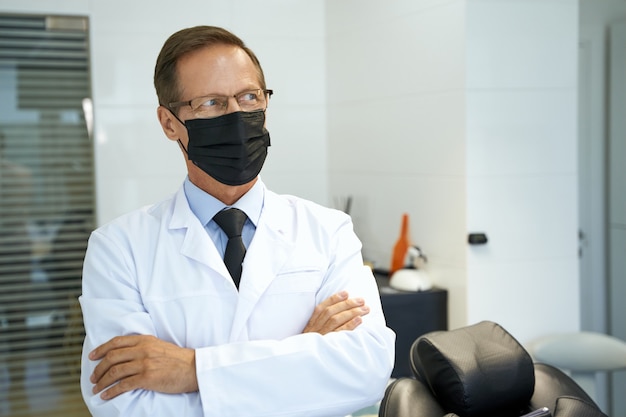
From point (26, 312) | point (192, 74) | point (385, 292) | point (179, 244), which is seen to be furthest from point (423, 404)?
point (26, 312)

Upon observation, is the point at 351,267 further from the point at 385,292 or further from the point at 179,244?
the point at 385,292

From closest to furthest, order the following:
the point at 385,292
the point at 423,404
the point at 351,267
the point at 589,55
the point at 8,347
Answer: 1. the point at 351,267
2. the point at 423,404
3. the point at 385,292
4. the point at 8,347
5. the point at 589,55

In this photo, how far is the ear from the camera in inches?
66.7

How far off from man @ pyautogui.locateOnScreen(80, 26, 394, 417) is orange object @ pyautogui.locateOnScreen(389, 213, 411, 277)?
5.87 ft

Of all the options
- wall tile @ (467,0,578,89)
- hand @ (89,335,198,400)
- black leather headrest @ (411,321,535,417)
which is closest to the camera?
hand @ (89,335,198,400)

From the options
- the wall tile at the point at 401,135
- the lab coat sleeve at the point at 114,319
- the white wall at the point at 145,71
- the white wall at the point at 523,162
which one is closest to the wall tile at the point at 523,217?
the white wall at the point at 523,162

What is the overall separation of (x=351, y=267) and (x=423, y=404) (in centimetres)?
51

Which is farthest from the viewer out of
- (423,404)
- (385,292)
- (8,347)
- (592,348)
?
(8,347)

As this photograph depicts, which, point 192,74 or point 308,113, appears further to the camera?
point 308,113

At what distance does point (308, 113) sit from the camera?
14.0 feet

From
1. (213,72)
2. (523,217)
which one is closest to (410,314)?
(523,217)

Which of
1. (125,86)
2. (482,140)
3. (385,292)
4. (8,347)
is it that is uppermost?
(125,86)

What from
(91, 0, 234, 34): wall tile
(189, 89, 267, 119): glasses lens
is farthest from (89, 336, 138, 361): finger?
(91, 0, 234, 34): wall tile

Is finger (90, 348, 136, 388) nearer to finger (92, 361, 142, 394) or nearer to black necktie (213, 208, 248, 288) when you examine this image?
finger (92, 361, 142, 394)
